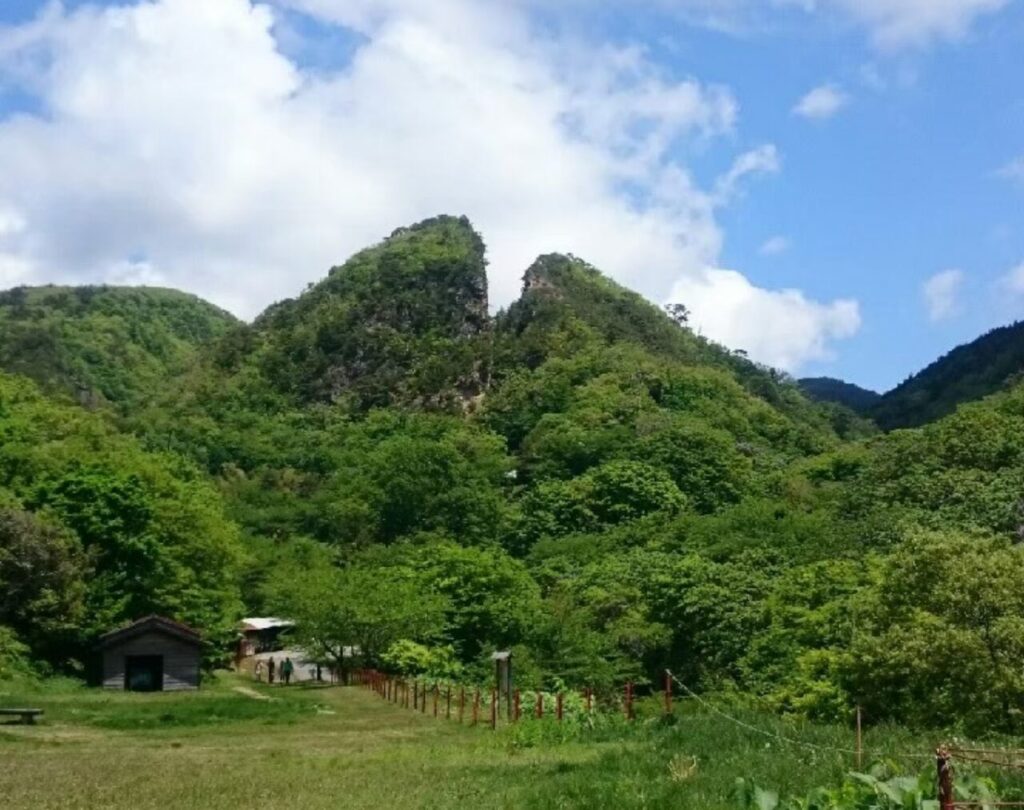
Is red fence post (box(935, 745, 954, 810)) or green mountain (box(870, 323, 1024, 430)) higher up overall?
green mountain (box(870, 323, 1024, 430))

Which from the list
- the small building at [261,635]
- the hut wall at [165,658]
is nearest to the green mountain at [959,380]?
the small building at [261,635]

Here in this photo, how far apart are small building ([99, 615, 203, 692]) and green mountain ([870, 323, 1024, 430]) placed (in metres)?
75.7

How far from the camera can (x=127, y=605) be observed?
43812mm

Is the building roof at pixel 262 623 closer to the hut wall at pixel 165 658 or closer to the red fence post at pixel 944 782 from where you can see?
the hut wall at pixel 165 658

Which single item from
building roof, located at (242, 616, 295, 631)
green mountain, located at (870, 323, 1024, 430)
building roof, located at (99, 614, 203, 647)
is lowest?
building roof, located at (242, 616, 295, 631)

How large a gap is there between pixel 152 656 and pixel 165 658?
478 mm

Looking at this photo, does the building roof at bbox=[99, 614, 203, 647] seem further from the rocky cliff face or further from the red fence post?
the rocky cliff face

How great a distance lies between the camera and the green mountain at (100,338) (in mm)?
106787

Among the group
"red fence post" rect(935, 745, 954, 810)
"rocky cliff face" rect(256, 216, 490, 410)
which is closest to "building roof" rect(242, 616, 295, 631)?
"rocky cliff face" rect(256, 216, 490, 410)

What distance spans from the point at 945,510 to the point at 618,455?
38.4 m

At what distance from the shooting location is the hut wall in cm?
4103

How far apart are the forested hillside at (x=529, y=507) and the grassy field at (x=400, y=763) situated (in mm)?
9102

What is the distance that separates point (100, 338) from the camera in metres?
128

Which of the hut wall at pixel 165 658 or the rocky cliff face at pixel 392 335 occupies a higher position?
the rocky cliff face at pixel 392 335
